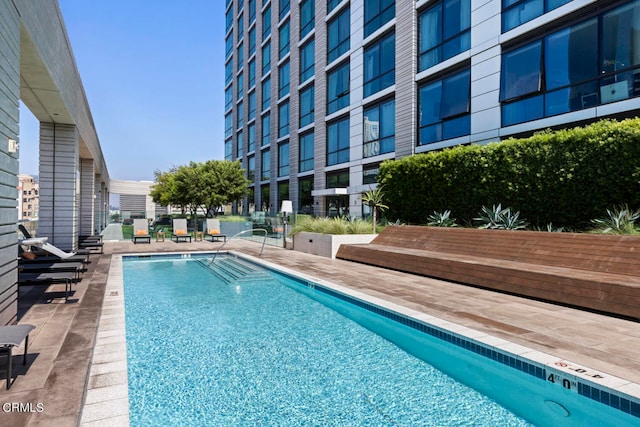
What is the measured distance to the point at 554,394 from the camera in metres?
3.61

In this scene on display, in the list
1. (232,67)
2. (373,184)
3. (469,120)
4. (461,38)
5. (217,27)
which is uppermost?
(217,27)

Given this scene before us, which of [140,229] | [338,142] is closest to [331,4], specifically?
[338,142]

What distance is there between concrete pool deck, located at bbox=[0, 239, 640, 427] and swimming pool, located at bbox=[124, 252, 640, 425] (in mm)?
382

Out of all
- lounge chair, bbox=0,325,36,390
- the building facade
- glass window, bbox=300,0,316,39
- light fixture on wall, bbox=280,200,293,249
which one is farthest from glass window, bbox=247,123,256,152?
lounge chair, bbox=0,325,36,390

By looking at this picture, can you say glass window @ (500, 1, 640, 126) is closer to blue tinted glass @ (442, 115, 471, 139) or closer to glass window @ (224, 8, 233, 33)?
blue tinted glass @ (442, 115, 471, 139)

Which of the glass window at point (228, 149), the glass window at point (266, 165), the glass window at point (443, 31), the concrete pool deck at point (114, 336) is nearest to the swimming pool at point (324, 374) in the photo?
the concrete pool deck at point (114, 336)

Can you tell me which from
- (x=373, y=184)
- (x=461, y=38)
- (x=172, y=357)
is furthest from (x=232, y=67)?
(x=172, y=357)

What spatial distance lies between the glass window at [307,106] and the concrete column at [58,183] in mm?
17732

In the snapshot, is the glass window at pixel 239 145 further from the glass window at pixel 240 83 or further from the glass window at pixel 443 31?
the glass window at pixel 443 31

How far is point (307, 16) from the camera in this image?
27.7 meters

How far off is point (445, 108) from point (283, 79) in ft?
62.4

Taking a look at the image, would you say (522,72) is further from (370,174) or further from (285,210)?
(285,210)

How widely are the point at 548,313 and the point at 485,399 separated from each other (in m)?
2.86

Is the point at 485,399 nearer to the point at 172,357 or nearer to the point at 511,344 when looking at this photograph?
the point at 511,344
